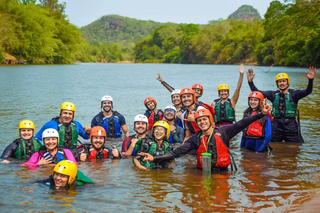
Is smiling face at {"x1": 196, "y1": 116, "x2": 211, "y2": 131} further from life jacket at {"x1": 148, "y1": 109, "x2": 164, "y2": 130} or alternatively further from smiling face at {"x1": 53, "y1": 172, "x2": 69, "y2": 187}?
life jacket at {"x1": 148, "y1": 109, "x2": 164, "y2": 130}

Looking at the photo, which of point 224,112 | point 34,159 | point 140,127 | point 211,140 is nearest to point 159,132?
point 140,127

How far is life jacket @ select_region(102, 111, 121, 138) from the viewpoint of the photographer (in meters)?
12.1

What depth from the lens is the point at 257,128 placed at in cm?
954

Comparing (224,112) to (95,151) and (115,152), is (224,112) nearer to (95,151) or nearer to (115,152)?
(115,152)

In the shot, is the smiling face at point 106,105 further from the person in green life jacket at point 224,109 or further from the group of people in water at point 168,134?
the person in green life jacket at point 224,109

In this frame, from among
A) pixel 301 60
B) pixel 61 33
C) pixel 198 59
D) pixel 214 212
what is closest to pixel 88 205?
pixel 214 212

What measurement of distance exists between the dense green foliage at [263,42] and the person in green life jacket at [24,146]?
3782 centimetres

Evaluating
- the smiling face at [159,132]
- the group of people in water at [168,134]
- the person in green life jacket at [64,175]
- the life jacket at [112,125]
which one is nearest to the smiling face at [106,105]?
the group of people in water at [168,134]

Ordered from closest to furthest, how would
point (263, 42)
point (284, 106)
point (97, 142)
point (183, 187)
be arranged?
1. point (183, 187)
2. point (97, 142)
3. point (284, 106)
4. point (263, 42)

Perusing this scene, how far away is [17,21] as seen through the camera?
75.1 m

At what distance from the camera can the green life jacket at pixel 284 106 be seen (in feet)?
34.6

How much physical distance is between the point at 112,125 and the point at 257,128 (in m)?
4.57

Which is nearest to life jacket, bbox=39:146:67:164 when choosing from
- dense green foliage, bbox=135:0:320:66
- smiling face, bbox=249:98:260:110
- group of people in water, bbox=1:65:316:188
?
group of people in water, bbox=1:65:316:188

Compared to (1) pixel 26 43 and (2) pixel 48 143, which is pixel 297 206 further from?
(1) pixel 26 43
